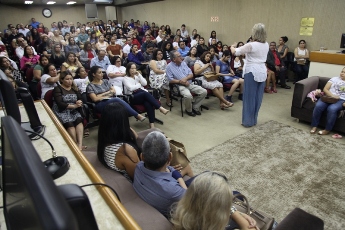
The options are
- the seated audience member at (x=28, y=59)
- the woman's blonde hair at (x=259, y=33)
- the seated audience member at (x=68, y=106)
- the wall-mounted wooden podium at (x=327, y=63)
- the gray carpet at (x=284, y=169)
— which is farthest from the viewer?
the seated audience member at (x=28, y=59)

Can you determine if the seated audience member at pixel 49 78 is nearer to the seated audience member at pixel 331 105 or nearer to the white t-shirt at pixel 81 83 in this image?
the white t-shirt at pixel 81 83

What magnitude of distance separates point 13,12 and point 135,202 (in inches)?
591

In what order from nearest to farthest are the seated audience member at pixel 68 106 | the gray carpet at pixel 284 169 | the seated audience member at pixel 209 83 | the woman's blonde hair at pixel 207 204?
the woman's blonde hair at pixel 207 204, the gray carpet at pixel 284 169, the seated audience member at pixel 68 106, the seated audience member at pixel 209 83

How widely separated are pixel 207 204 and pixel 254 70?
2.83 metres

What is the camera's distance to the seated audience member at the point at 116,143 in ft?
5.86

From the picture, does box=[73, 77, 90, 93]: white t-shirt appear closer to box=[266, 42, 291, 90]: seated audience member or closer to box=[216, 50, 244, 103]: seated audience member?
box=[216, 50, 244, 103]: seated audience member

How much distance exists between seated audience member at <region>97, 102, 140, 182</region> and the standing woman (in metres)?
2.09

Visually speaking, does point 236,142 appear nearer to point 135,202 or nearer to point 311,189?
point 311,189

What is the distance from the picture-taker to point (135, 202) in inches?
57.1

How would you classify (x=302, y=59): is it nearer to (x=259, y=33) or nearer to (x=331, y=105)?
(x=331, y=105)

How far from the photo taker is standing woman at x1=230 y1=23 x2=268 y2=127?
11.0 feet

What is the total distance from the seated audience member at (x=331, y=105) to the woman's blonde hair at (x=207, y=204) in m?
2.98

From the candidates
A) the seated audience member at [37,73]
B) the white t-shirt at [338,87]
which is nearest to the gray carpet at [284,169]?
the white t-shirt at [338,87]

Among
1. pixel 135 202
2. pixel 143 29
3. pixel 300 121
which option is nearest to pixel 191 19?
pixel 143 29
